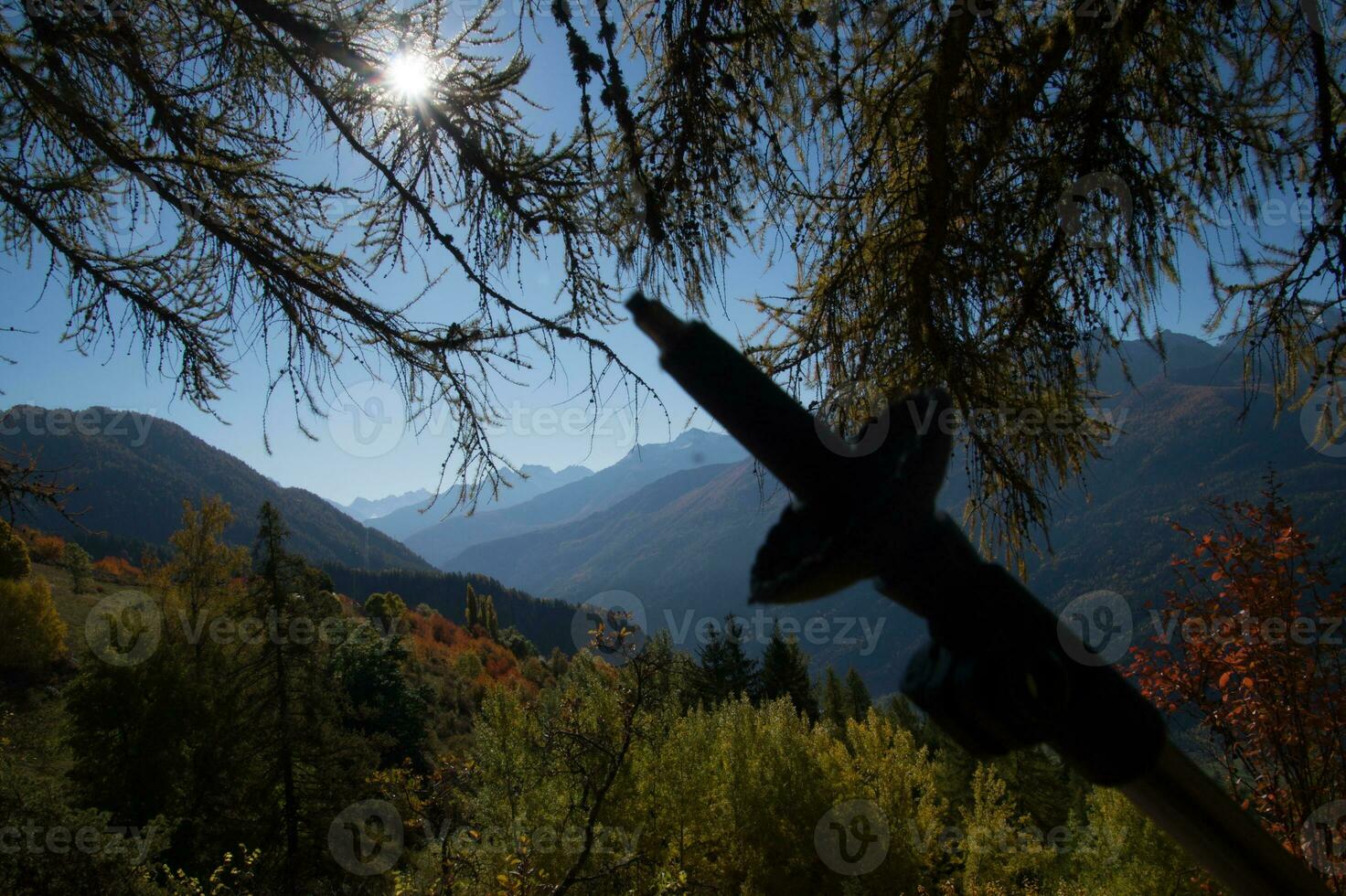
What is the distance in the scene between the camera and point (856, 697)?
36.8 meters

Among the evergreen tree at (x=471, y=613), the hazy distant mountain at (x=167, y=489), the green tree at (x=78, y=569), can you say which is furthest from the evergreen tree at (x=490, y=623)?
the hazy distant mountain at (x=167, y=489)

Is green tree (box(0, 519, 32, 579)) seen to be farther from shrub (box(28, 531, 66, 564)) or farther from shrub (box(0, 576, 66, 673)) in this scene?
shrub (box(28, 531, 66, 564))

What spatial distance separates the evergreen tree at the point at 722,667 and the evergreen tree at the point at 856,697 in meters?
8.24

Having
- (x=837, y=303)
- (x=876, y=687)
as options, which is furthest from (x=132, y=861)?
(x=876, y=687)

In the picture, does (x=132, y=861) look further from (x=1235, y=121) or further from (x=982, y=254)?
(x=1235, y=121)

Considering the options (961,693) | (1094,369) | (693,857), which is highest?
(1094,369)

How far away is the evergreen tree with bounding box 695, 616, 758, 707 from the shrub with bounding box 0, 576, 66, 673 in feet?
93.5

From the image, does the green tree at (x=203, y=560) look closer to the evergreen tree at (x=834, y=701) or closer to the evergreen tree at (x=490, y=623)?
the evergreen tree at (x=834, y=701)

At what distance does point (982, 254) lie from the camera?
2471mm

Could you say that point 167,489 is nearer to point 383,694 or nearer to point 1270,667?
point 383,694

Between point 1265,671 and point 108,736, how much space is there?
78.0 ft

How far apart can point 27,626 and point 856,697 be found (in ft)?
133

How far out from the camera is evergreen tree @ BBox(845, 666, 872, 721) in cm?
3550

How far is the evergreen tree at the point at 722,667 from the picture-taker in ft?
96.0
